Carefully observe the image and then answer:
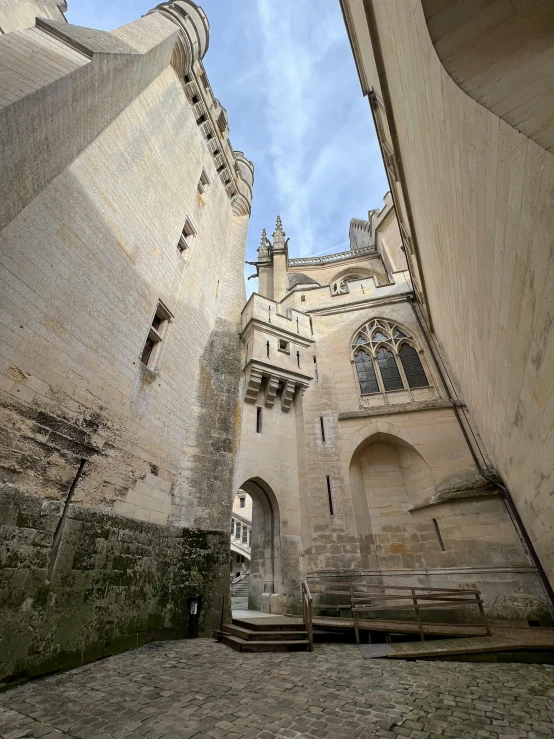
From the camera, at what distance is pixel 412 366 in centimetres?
962

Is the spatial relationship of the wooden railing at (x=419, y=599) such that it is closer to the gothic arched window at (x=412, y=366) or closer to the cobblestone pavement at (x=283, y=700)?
the cobblestone pavement at (x=283, y=700)

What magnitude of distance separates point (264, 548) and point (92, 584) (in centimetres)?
436

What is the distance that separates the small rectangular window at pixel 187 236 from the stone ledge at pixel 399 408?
6691 mm

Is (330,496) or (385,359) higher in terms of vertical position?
(385,359)

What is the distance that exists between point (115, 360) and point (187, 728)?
4848 millimetres

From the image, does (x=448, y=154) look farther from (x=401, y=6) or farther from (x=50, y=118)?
(x=50, y=118)

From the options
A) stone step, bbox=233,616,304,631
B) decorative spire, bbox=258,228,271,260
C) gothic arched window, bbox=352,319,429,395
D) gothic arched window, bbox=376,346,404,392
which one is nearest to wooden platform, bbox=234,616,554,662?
stone step, bbox=233,616,304,631

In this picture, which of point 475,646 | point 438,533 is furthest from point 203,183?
point 475,646

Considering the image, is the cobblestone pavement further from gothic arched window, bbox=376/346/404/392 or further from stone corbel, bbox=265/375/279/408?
gothic arched window, bbox=376/346/404/392

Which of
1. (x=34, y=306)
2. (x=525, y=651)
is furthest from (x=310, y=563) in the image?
(x=34, y=306)

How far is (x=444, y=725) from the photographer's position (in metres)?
2.33

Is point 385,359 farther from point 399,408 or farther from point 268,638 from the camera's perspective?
point 268,638

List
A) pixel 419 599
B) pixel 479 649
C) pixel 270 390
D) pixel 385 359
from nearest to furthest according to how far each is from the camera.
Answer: pixel 479 649 → pixel 419 599 → pixel 270 390 → pixel 385 359

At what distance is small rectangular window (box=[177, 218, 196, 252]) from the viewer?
878 cm
